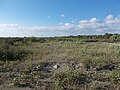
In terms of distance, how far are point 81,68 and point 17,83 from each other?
3.65 metres

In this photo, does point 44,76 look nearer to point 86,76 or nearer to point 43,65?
point 86,76

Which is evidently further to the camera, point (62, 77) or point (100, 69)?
point (100, 69)

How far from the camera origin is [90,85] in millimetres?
8008

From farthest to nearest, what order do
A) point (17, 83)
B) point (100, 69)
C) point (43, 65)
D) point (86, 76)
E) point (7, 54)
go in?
point (7, 54)
point (43, 65)
point (100, 69)
point (86, 76)
point (17, 83)

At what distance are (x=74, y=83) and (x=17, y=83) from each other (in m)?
1.82

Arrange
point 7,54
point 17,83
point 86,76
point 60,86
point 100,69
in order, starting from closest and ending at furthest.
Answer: point 60,86 < point 17,83 < point 86,76 < point 100,69 < point 7,54

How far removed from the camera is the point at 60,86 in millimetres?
7656

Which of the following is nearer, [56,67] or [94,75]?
[94,75]

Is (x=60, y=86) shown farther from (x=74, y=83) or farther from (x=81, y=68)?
(x=81, y=68)

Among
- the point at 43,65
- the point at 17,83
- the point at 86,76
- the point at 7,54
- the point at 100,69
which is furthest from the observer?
the point at 7,54

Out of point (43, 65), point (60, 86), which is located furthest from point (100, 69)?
point (60, 86)

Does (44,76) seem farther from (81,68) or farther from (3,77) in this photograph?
(81,68)

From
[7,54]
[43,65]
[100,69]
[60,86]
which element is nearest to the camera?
[60,86]

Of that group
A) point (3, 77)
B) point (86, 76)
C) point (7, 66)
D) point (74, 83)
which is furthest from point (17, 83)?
point (7, 66)
